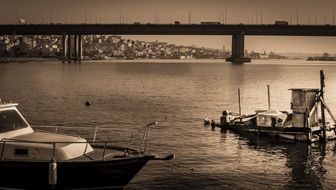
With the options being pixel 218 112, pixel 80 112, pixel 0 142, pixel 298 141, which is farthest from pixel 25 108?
pixel 0 142

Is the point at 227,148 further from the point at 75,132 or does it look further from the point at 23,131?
the point at 23,131

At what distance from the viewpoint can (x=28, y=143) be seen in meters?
19.6

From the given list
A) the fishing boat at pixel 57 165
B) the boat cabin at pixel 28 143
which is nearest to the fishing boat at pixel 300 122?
the fishing boat at pixel 57 165

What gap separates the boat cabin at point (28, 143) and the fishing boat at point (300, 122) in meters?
20.3

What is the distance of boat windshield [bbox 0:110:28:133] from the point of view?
20.8 m

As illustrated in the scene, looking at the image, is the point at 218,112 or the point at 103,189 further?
the point at 218,112

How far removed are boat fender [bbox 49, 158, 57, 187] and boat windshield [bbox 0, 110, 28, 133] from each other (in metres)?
2.84

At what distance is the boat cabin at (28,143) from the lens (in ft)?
63.8

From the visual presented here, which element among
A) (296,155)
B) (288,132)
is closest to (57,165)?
(296,155)

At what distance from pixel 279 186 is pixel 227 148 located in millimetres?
10348

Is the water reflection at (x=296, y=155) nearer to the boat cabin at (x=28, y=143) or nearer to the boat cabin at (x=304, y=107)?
the boat cabin at (x=304, y=107)

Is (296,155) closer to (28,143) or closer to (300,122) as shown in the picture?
(300,122)

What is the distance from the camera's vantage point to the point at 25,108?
62.1 metres

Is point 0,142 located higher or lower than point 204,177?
higher
